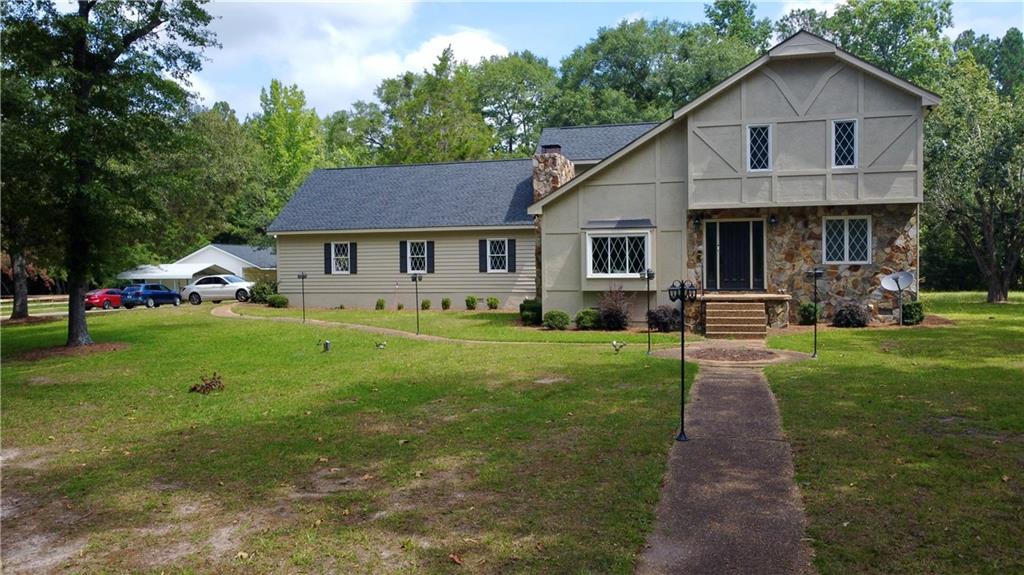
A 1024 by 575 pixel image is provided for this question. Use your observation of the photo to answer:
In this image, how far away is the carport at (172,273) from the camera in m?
43.5

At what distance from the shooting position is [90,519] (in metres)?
5.38

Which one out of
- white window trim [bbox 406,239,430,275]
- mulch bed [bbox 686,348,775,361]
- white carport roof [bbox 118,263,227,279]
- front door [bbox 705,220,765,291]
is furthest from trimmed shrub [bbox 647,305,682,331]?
white carport roof [bbox 118,263,227,279]

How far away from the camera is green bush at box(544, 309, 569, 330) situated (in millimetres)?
18875

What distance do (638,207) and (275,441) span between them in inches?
537

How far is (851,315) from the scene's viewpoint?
17562mm

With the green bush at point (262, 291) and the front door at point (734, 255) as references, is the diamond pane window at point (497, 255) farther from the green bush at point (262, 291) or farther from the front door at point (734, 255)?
the green bush at point (262, 291)

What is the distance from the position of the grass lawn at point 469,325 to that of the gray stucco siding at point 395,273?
108cm

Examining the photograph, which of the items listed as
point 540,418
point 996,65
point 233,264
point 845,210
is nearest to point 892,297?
point 845,210

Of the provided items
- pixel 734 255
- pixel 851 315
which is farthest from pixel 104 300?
pixel 851 315

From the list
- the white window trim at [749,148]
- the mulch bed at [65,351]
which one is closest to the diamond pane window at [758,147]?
the white window trim at [749,148]

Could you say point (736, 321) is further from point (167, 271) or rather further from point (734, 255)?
point (167, 271)

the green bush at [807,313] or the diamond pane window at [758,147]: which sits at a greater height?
the diamond pane window at [758,147]

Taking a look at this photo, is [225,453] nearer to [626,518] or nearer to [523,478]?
[523,478]

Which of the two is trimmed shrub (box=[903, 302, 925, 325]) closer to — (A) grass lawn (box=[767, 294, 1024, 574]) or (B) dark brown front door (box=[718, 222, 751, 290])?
(B) dark brown front door (box=[718, 222, 751, 290])
